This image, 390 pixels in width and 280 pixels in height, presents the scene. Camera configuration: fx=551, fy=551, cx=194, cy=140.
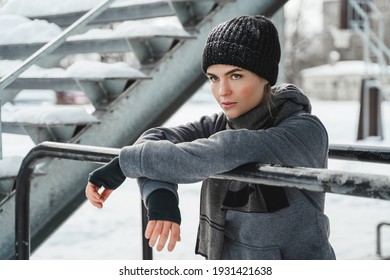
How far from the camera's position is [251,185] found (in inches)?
56.5

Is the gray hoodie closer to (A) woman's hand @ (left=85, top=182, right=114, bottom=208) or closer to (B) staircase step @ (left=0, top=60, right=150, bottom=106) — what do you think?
(A) woman's hand @ (left=85, top=182, right=114, bottom=208)

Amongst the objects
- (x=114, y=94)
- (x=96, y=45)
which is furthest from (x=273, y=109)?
(x=96, y=45)

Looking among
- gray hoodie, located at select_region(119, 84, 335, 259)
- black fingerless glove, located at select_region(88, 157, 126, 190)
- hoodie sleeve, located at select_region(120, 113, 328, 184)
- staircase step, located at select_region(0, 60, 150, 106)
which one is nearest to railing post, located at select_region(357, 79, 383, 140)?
staircase step, located at select_region(0, 60, 150, 106)

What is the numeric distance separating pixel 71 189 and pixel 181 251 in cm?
165

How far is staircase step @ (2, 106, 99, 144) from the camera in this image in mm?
2615

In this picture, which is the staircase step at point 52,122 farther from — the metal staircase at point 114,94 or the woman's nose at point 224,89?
the woman's nose at point 224,89

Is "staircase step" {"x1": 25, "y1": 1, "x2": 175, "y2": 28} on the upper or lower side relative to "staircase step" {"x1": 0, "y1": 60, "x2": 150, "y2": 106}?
upper

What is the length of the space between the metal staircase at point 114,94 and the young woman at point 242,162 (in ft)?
3.99

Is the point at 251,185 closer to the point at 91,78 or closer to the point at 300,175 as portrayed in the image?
the point at 300,175

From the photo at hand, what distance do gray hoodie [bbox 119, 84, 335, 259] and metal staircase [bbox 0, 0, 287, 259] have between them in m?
1.23

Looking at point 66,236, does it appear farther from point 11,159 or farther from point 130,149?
point 130,149

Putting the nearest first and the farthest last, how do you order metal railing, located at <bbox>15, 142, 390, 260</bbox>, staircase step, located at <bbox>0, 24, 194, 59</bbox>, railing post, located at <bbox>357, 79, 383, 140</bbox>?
1. metal railing, located at <bbox>15, 142, 390, 260</bbox>
2. staircase step, located at <bbox>0, 24, 194, 59</bbox>
3. railing post, located at <bbox>357, 79, 383, 140</bbox>

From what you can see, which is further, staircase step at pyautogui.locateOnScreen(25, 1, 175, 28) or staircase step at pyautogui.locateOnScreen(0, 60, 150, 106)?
staircase step at pyautogui.locateOnScreen(25, 1, 175, 28)
